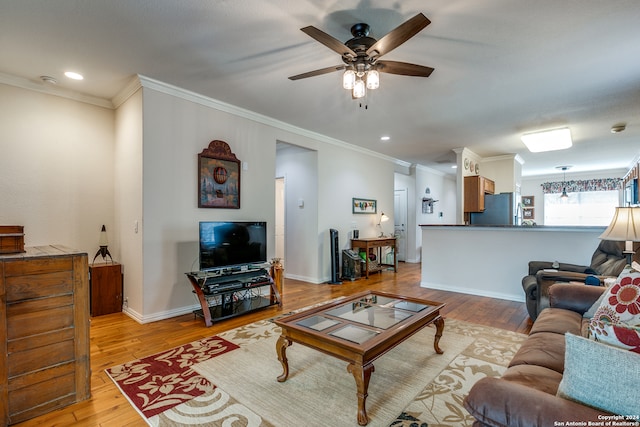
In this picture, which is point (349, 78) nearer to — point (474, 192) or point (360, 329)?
point (360, 329)

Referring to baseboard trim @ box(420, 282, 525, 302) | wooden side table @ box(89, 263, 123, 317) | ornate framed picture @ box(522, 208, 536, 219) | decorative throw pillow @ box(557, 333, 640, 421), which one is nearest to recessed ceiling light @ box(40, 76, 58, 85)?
wooden side table @ box(89, 263, 123, 317)

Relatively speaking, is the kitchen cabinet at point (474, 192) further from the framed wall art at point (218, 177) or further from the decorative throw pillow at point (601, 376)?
the decorative throw pillow at point (601, 376)

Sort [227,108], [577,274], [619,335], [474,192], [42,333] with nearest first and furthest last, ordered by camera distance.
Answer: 1. [619,335]
2. [42,333]
3. [577,274]
4. [227,108]
5. [474,192]

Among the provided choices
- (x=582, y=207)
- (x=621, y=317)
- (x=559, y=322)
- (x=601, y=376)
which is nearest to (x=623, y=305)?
(x=621, y=317)

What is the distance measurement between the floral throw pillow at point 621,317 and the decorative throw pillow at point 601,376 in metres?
0.22

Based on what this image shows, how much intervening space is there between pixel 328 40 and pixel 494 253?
405 centimetres

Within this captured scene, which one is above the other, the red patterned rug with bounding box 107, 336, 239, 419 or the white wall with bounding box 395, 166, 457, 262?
the white wall with bounding box 395, 166, 457, 262

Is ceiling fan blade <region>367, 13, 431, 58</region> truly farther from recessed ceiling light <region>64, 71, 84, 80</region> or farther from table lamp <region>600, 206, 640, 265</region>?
recessed ceiling light <region>64, 71, 84, 80</region>

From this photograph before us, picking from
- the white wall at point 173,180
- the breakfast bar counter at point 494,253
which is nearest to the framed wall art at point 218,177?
the white wall at point 173,180

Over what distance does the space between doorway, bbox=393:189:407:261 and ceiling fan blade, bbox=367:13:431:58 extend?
20.3ft

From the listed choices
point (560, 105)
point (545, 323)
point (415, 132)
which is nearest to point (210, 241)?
point (545, 323)

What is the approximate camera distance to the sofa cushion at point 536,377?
126 centimetres

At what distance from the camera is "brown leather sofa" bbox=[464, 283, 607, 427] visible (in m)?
0.91

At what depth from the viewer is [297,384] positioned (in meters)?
2.13
